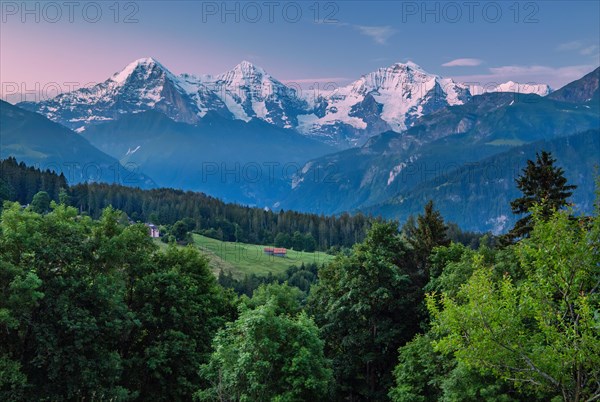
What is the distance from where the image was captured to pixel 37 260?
33.9 metres

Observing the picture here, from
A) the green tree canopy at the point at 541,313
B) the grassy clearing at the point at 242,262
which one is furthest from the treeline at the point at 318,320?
the grassy clearing at the point at 242,262

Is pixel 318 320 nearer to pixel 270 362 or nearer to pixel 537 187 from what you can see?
pixel 270 362

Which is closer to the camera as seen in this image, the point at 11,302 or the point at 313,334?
the point at 11,302

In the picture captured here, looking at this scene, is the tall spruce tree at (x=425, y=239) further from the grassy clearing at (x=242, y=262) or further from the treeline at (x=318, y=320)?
the grassy clearing at (x=242, y=262)

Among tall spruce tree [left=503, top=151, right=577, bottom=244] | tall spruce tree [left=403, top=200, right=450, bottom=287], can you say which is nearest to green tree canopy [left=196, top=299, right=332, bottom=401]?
tall spruce tree [left=403, top=200, right=450, bottom=287]

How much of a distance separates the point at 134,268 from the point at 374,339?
22673mm

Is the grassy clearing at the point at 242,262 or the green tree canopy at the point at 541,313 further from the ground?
the green tree canopy at the point at 541,313

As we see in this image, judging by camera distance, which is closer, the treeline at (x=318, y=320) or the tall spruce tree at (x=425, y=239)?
the treeline at (x=318, y=320)

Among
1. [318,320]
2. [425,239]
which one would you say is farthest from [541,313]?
[425,239]

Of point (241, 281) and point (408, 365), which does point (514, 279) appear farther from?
point (241, 281)

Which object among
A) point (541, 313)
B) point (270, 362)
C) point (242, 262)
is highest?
point (541, 313)

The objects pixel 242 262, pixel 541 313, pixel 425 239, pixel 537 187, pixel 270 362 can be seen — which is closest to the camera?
pixel 541 313

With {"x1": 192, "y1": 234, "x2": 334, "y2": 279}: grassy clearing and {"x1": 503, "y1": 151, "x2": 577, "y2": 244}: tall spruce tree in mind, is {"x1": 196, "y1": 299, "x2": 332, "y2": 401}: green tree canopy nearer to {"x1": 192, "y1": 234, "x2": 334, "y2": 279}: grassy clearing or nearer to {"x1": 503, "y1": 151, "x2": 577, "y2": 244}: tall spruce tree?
{"x1": 503, "y1": 151, "x2": 577, "y2": 244}: tall spruce tree

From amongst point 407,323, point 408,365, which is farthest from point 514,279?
point 407,323
